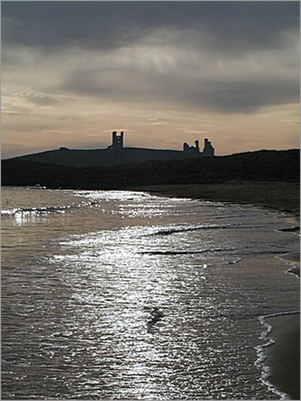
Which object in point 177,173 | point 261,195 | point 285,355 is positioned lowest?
point 285,355

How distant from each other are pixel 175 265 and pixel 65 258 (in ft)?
10.6

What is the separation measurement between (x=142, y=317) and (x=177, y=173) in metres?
103

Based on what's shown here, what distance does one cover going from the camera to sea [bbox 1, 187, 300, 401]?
7.14 m

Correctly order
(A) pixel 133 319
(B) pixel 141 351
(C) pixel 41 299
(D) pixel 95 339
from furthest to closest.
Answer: (C) pixel 41 299, (A) pixel 133 319, (D) pixel 95 339, (B) pixel 141 351

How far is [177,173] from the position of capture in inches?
4439

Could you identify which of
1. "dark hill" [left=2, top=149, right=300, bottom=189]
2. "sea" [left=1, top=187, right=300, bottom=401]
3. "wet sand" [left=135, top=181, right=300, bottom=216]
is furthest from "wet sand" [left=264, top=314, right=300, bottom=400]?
"dark hill" [left=2, top=149, right=300, bottom=189]

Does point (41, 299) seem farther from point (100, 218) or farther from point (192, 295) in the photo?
point (100, 218)

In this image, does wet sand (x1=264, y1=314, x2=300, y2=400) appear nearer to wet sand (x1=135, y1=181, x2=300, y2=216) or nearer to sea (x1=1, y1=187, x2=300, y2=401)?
sea (x1=1, y1=187, x2=300, y2=401)

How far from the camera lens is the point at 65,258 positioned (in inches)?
671

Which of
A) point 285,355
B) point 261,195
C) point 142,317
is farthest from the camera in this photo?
point 261,195

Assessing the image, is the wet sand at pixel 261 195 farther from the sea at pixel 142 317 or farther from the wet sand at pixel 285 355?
the wet sand at pixel 285 355

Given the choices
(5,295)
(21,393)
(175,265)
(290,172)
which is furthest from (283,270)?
(290,172)

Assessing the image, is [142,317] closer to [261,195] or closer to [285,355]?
[285,355]

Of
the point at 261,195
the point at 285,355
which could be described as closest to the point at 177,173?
the point at 261,195
